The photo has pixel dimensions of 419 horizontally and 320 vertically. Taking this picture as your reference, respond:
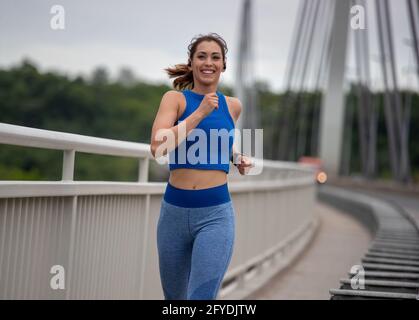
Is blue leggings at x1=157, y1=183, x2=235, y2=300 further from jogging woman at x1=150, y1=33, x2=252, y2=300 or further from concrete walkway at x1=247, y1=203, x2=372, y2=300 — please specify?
concrete walkway at x1=247, y1=203, x2=372, y2=300

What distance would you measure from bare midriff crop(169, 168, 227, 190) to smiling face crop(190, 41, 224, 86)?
1.29ft

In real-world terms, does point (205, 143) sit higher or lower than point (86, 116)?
lower

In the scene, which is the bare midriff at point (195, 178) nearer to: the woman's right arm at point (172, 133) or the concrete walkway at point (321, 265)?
the woman's right arm at point (172, 133)

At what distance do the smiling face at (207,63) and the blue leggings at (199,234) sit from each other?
0.48 m

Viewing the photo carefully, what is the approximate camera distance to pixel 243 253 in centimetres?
870

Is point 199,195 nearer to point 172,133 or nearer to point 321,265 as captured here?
point 172,133

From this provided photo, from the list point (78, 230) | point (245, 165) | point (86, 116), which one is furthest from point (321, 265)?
point (86, 116)

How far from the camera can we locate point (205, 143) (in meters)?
4.01

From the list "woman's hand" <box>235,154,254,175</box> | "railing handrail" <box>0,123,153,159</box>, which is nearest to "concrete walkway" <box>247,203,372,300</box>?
"railing handrail" <box>0,123,153,159</box>

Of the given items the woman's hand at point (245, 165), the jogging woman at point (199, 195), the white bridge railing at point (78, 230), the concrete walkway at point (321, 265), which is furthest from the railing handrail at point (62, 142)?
the concrete walkway at point (321, 265)

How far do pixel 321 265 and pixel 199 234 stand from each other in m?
8.37

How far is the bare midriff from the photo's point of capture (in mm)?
4004

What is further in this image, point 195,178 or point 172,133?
point 195,178
